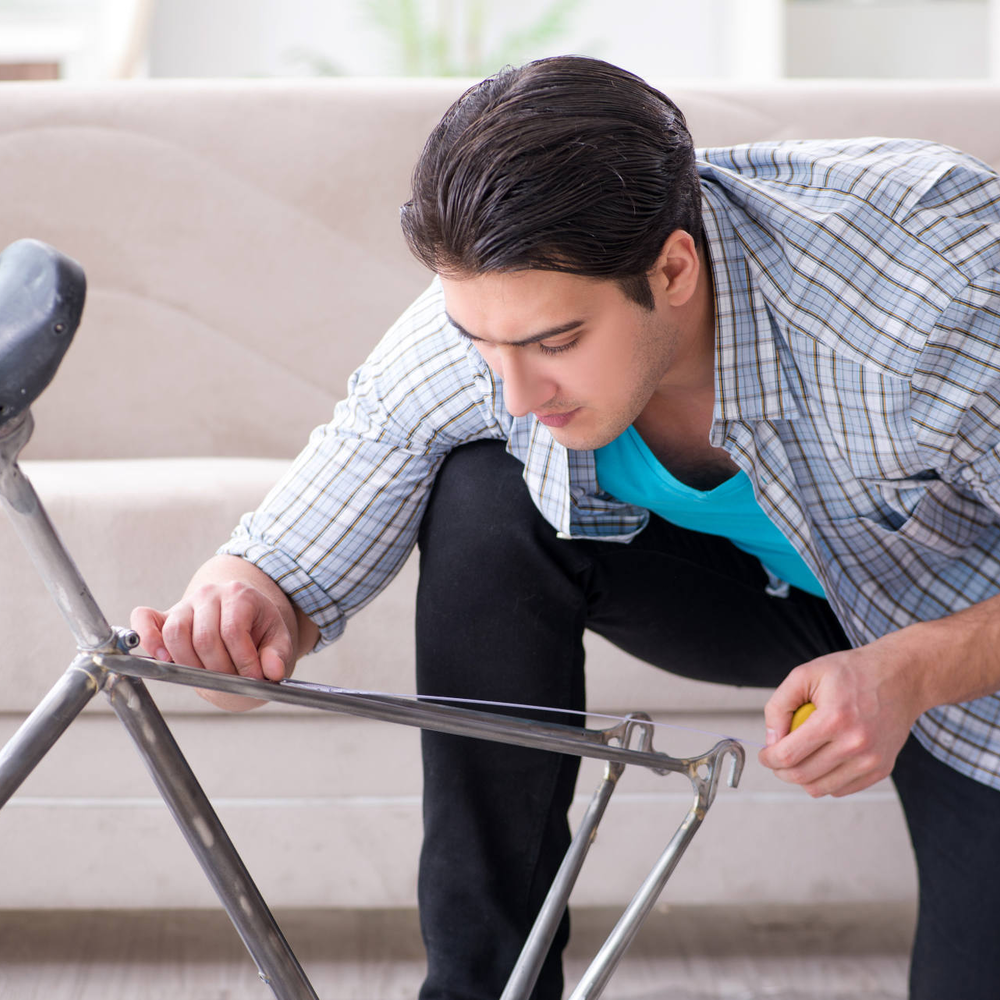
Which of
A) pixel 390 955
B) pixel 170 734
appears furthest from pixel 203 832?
pixel 390 955

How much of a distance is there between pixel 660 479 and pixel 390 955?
0.59 meters

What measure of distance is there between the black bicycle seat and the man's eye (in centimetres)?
31

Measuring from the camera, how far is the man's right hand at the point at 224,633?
2.09 feet

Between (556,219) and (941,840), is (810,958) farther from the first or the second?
(556,219)

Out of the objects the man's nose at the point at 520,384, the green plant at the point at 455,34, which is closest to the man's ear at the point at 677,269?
the man's nose at the point at 520,384

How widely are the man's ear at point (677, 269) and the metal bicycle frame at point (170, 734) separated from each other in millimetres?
290

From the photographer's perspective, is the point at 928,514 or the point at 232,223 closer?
the point at 928,514

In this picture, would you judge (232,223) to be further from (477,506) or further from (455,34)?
(455,34)

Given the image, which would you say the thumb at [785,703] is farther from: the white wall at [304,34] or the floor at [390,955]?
the white wall at [304,34]

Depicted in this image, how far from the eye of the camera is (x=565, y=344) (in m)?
0.68

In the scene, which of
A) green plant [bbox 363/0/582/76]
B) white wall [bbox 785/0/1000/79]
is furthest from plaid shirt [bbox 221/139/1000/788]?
white wall [bbox 785/0/1000/79]

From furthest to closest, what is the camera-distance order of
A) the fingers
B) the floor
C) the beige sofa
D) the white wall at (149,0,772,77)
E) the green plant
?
the white wall at (149,0,772,77) < the green plant < the beige sofa < the floor < the fingers

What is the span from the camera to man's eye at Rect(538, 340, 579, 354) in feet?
2.22

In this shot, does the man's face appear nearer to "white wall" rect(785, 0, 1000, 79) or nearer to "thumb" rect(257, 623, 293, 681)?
"thumb" rect(257, 623, 293, 681)
